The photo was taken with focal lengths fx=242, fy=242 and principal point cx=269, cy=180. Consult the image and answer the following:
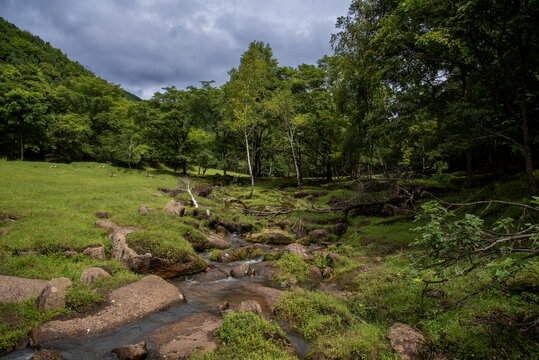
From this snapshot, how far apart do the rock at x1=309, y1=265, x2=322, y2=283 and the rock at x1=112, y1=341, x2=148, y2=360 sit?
6843 mm

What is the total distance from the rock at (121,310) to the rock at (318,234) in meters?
10.8

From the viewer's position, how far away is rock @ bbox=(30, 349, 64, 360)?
5.28 metres

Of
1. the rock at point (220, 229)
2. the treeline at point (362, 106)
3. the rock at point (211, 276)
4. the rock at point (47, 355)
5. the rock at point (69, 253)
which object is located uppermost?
the treeline at point (362, 106)

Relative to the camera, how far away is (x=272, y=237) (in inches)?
658

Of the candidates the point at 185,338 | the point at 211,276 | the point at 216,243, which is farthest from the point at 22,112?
the point at 185,338

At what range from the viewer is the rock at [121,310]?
609 centimetres

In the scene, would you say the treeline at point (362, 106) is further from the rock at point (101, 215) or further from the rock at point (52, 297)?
the rock at point (101, 215)

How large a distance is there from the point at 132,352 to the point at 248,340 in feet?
8.53

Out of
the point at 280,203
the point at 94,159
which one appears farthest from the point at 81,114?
the point at 280,203

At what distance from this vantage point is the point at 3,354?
5426 mm

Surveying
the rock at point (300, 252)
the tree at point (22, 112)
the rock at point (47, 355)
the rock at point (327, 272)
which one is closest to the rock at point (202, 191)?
the rock at point (300, 252)

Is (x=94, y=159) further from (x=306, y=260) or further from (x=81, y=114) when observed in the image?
(x=306, y=260)

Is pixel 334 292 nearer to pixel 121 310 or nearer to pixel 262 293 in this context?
pixel 262 293

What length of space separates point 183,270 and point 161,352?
5139mm
